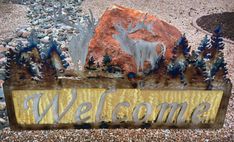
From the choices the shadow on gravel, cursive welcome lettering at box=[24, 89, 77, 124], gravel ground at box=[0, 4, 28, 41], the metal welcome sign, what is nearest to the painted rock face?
the metal welcome sign

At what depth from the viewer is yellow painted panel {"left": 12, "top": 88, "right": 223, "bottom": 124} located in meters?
3.33

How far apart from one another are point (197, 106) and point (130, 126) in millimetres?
673

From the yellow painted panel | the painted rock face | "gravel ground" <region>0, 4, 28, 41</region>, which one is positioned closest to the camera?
the yellow painted panel

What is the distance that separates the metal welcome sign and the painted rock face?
102cm

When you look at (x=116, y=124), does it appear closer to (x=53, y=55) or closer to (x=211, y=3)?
(x=53, y=55)

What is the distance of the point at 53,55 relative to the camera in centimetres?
322

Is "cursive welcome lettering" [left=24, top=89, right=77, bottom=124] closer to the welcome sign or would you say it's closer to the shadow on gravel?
the welcome sign

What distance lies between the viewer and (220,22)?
8891 millimetres

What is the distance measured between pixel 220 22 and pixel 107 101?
625 cm

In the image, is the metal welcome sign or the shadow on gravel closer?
the metal welcome sign

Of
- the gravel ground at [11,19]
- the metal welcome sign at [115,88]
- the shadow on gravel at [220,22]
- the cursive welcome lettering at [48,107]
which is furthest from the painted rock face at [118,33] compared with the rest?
the shadow on gravel at [220,22]

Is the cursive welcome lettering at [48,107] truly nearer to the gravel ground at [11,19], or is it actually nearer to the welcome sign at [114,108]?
the welcome sign at [114,108]

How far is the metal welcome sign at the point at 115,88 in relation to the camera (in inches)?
128

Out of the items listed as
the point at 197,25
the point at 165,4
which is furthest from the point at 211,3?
the point at 197,25
